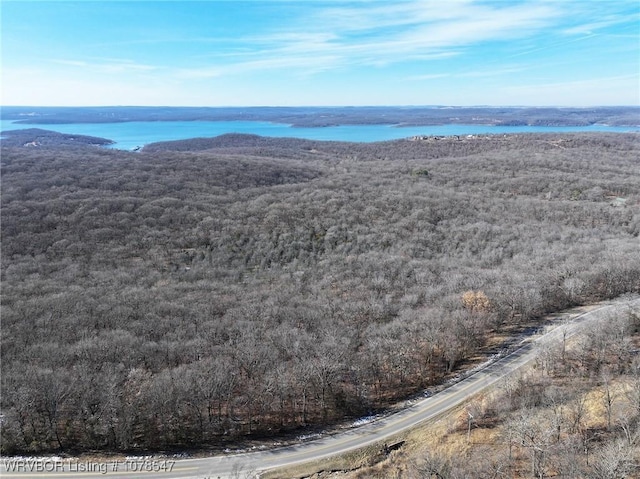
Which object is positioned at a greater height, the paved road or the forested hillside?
the forested hillside

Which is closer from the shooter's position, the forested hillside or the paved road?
the paved road

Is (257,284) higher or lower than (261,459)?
higher

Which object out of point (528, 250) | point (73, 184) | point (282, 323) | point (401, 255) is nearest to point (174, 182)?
point (73, 184)

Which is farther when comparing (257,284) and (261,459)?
(257,284)

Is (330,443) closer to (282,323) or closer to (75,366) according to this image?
(282,323)
